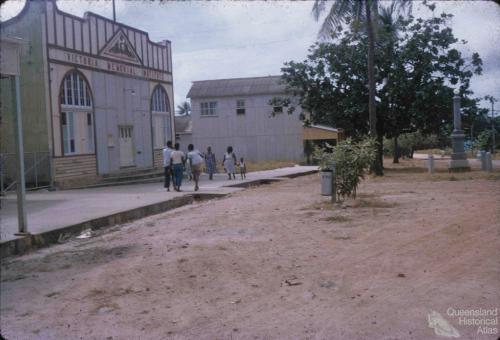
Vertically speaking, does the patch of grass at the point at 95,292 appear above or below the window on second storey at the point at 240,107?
below

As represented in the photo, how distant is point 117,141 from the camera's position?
949 inches

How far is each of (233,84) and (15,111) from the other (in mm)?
32998

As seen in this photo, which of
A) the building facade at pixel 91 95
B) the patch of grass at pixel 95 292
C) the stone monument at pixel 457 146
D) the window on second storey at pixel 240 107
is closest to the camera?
the patch of grass at pixel 95 292

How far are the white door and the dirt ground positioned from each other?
45.9 feet

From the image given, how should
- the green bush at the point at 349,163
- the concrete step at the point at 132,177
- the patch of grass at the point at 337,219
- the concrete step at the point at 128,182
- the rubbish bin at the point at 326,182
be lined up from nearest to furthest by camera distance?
the patch of grass at the point at 337,219, the green bush at the point at 349,163, the rubbish bin at the point at 326,182, the concrete step at the point at 128,182, the concrete step at the point at 132,177

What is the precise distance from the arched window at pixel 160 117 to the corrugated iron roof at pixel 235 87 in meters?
12.3

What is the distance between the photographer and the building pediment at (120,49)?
23.3 meters

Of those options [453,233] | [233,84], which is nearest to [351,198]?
[453,233]

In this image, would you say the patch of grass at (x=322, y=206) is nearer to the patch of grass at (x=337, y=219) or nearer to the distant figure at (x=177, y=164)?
the patch of grass at (x=337, y=219)

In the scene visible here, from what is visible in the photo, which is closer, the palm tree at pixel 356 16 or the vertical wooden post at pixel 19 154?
the vertical wooden post at pixel 19 154

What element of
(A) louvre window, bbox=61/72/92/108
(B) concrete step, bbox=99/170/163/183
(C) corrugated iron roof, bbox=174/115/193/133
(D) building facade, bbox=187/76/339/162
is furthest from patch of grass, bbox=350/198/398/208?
(C) corrugated iron roof, bbox=174/115/193/133

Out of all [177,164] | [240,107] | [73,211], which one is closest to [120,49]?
[177,164]

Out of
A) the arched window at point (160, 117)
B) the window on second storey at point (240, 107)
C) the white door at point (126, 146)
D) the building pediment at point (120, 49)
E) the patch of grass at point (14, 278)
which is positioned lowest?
the patch of grass at point (14, 278)

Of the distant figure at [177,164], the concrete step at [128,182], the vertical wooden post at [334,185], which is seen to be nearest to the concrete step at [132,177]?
the concrete step at [128,182]
